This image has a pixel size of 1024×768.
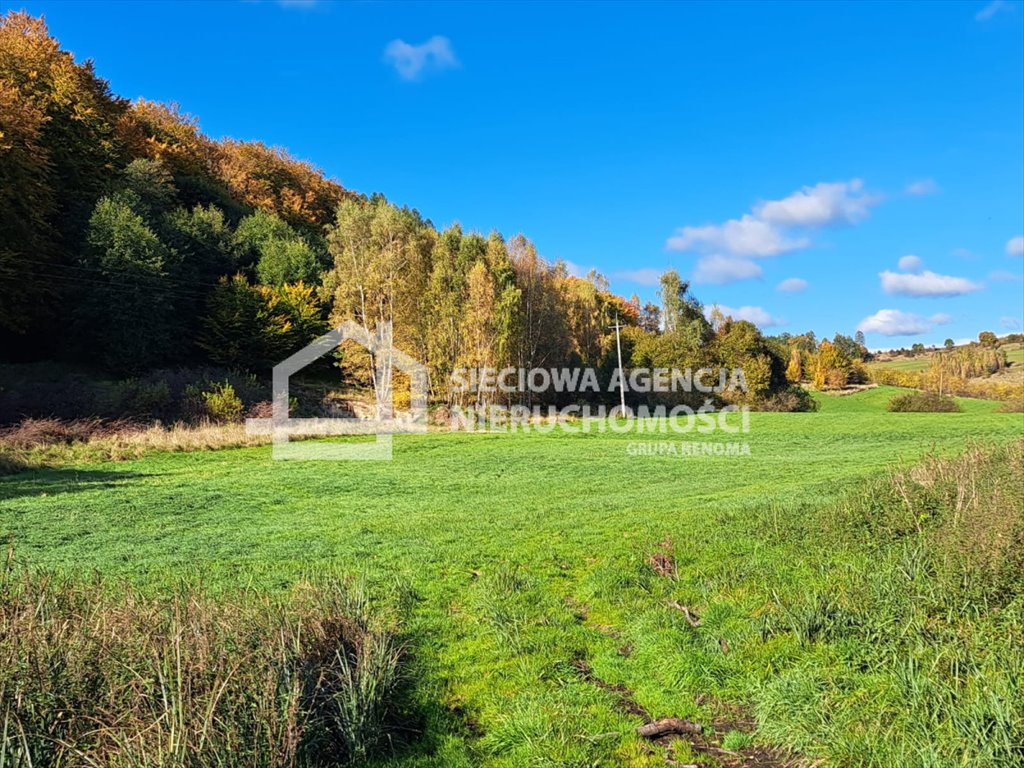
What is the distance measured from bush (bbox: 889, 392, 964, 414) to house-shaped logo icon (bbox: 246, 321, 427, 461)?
3856cm

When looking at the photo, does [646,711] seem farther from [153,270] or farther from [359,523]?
[153,270]

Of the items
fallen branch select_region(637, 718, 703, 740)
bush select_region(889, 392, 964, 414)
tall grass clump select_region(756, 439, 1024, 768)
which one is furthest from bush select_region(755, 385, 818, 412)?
fallen branch select_region(637, 718, 703, 740)

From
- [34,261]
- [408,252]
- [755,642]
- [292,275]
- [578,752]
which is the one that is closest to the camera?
[578,752]

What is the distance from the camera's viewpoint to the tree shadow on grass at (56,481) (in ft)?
44.2

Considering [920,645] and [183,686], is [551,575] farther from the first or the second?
[183,686]

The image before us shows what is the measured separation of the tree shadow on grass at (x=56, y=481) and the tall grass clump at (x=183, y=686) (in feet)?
37.2

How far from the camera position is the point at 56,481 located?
49.0ft

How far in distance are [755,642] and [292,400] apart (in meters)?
29.1

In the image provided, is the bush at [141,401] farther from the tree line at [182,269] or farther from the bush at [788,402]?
the bush at [788,402]

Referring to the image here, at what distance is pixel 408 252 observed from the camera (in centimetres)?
3250

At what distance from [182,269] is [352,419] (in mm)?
15505

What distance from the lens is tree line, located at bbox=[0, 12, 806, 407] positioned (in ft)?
96.0

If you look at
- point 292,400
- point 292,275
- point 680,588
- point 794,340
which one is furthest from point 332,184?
point 794,340

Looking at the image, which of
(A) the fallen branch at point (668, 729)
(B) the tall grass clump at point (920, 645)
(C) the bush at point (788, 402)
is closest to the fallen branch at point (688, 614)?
(B) the tall grass clump at point (920, 645)
